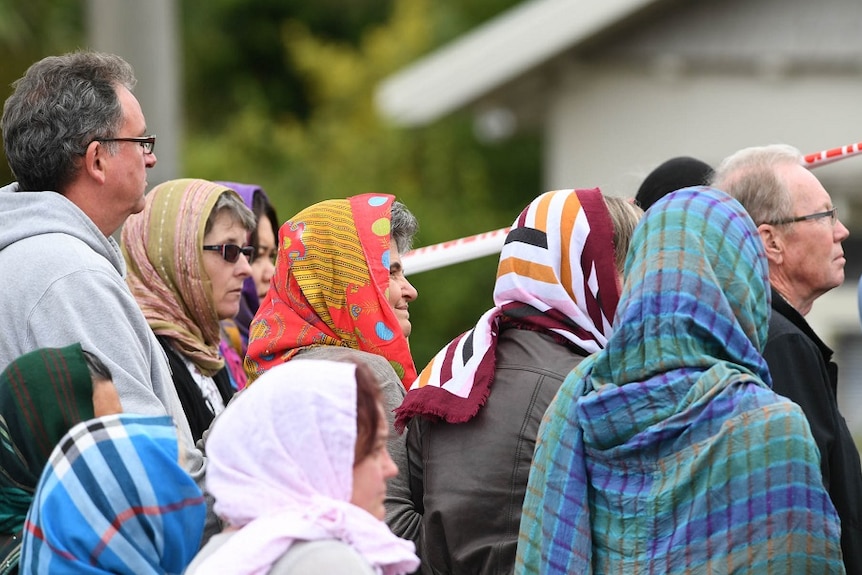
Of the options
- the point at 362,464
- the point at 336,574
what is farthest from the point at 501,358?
the point at 336,574

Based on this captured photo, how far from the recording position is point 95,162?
3408 mm

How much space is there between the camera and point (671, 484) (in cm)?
264

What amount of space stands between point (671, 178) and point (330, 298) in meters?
1.49

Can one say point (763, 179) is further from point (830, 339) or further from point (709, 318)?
point (830, 339)

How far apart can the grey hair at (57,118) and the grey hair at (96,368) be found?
0.78 meters

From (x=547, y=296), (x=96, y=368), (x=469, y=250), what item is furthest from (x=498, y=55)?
(x=96, y=368)

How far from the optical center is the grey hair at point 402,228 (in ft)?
12.3

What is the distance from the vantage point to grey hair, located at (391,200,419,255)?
147 inches

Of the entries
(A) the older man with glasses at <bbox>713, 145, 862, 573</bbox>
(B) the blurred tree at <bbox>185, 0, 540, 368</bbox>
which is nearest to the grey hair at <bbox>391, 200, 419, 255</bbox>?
(A) the older man with glasses at <bbox>713, 145, 862, 573</bbox>

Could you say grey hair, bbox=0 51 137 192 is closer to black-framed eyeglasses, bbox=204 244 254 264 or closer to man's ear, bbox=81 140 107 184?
man's ear, bbox=81 140 107 184

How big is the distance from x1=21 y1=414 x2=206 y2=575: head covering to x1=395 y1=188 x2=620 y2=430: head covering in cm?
72

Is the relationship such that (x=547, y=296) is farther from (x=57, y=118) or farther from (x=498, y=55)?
(x=498, y=55)

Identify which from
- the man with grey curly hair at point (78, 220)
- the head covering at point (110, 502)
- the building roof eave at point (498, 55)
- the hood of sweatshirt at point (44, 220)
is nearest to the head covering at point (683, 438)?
the head covering at point (110, 502)

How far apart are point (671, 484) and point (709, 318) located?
34cm
